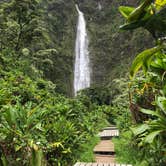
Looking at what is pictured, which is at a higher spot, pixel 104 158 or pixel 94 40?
pixel 94 40

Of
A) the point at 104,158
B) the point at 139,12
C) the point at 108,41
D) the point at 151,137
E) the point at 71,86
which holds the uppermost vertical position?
the point at 108,41

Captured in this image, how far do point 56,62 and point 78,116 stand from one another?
1587cm

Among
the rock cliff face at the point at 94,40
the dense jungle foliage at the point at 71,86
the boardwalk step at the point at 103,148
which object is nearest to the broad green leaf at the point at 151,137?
the dense jungle foliage at the point at 71,86

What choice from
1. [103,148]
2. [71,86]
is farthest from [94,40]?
[103,148]

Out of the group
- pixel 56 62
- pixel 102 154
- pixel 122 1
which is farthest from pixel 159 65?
pixel 122 1

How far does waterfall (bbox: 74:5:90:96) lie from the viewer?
24.7m

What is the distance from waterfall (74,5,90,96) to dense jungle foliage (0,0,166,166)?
50 cm

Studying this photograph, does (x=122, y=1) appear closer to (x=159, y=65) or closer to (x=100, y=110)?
(x=100, y=110)

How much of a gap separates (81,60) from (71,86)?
3.04 metres

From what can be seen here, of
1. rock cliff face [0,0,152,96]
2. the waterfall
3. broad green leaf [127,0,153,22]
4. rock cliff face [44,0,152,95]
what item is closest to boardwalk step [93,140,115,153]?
broad green leaf [127,0,153,22]

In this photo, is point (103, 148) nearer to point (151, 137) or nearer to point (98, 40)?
point (151, 137)

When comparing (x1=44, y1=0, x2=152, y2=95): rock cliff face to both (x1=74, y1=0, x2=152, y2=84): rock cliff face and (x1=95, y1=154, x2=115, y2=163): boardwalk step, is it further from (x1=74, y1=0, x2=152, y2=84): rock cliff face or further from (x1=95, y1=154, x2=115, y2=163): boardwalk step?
(x1=95, y1=154, x2=115, y2=163): boardwalk step

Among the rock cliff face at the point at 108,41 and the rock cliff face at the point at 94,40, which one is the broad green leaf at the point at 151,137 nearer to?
the rock cliff face at the point at 94,40

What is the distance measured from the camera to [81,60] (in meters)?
26.0
